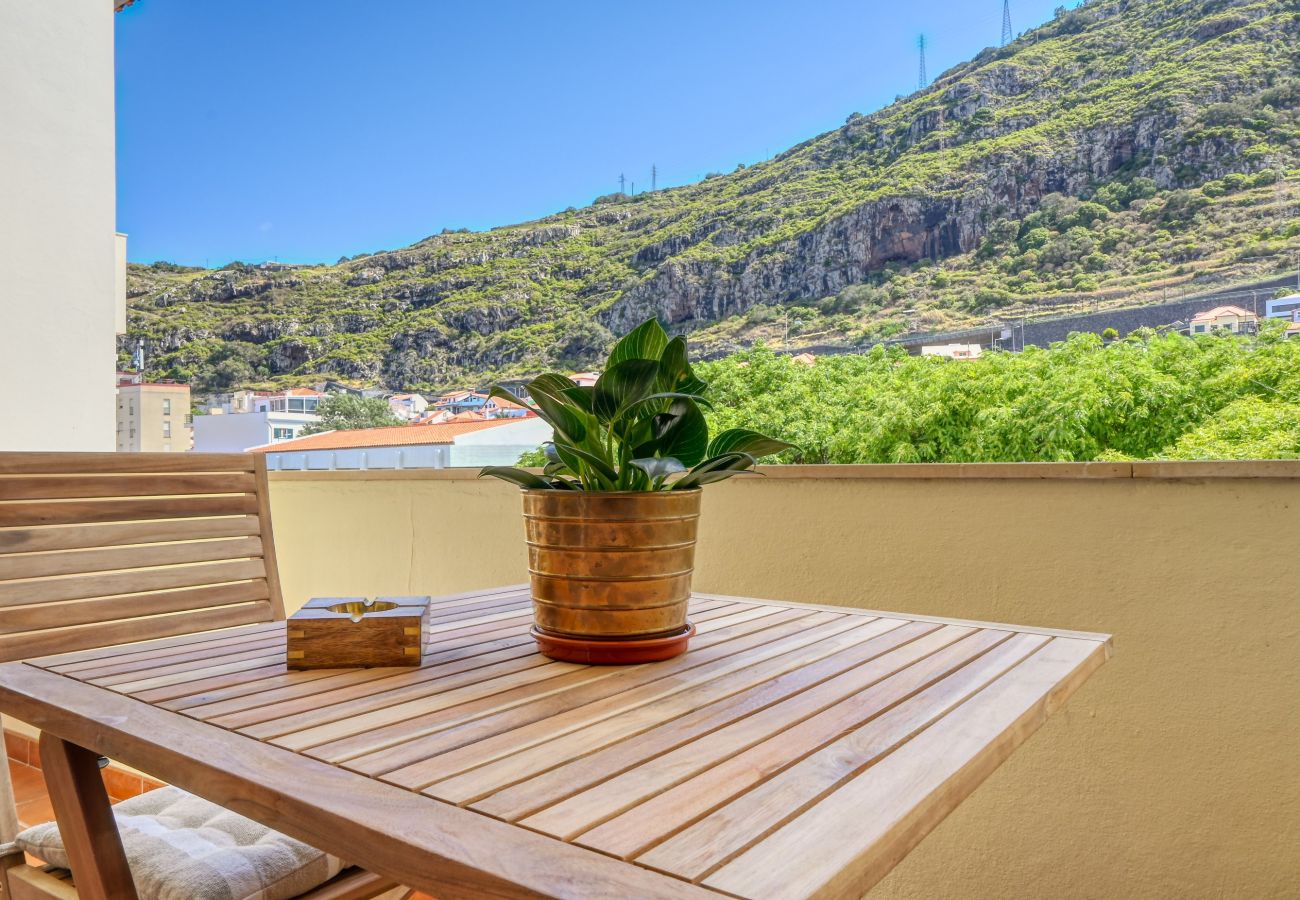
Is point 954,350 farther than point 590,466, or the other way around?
point 954,350

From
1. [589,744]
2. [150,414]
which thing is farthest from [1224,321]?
[150,414]

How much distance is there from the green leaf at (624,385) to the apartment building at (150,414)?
360 cm

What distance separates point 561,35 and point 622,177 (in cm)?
509

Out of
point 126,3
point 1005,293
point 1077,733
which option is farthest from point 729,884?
point 126,3

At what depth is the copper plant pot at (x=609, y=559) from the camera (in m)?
0.94

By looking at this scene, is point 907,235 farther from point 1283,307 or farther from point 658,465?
point 658,465

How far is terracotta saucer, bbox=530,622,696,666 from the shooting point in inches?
38.1

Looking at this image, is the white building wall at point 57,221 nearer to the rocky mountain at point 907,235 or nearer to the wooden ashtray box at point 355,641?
the rocky mountain at point 907,235

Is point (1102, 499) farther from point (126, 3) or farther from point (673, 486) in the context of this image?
point (126, 3)

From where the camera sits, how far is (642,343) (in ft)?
3.36

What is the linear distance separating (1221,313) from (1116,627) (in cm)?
176

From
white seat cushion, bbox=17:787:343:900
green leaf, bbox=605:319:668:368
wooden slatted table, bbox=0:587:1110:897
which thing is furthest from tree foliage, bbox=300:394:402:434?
green leaf, bbox=605:319:668:368

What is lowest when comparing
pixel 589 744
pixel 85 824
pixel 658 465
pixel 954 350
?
pixel 85 824

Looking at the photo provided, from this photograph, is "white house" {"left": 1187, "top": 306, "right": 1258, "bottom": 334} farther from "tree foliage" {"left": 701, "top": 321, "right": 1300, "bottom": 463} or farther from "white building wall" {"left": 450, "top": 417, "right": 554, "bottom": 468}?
"white building wall" {"left": 450, "top": 417, "right": 554, "bottom": 468}
